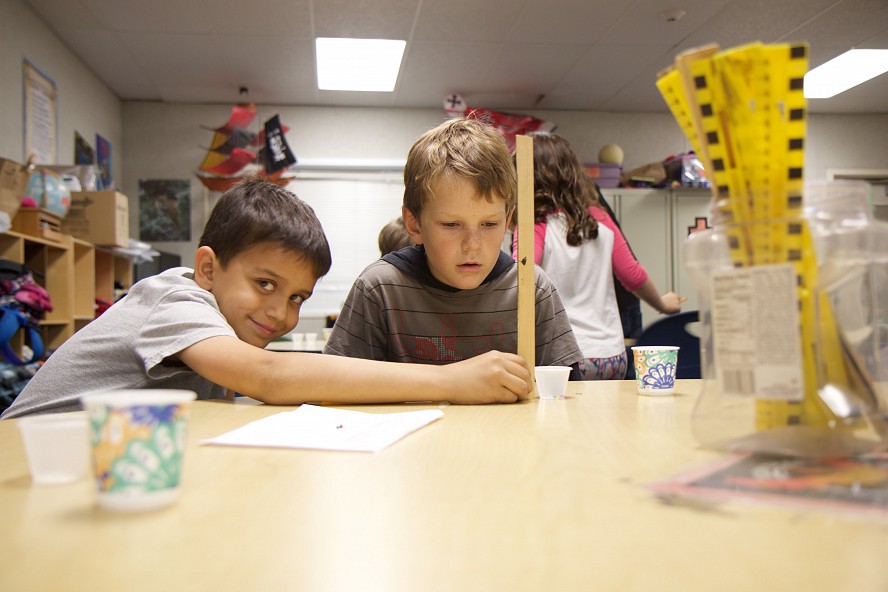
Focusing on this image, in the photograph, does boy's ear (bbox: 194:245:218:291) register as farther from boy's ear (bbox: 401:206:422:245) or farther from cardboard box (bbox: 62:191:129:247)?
cardboard box (bbox: 62:191:129:247)

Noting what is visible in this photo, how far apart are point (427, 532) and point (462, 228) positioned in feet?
3.56

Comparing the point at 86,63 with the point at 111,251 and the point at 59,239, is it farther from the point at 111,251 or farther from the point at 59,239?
the point at 59,239

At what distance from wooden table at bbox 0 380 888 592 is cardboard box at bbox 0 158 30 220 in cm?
290

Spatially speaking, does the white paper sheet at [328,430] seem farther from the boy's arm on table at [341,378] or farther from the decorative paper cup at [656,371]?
the decorative paper cup at [656,371]

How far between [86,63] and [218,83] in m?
0.93

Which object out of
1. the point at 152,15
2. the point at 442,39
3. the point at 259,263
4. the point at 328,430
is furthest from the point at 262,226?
the point at 442,39

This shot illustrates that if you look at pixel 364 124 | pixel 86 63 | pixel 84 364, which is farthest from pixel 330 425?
pixel 364 124

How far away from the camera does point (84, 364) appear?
3.94 feet

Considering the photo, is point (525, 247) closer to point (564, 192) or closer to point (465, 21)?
point (564, 192)

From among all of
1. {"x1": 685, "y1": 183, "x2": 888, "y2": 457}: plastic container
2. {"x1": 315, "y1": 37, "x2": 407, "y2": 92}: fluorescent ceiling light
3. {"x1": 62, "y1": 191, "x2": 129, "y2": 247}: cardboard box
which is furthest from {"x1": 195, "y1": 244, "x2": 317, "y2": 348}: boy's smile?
{"x1": 315, "y1": 37, "x2": 407, "y2": 92}: fluorescent ceiling light

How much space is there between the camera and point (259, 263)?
1.38m

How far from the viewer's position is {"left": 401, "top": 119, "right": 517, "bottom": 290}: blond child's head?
1446mm

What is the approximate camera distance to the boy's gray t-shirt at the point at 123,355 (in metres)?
1.13

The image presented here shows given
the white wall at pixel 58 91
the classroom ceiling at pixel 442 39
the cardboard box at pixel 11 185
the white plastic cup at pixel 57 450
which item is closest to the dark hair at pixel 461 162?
the white plastic cup at pixel 57 450
